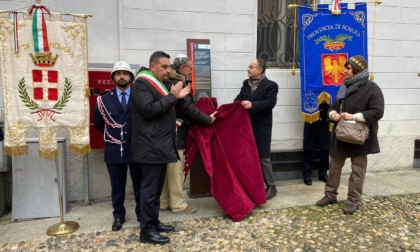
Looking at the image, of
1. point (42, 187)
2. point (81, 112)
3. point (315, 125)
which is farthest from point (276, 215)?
point (42, 187)

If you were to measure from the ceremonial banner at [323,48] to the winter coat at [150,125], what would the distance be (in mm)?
2324

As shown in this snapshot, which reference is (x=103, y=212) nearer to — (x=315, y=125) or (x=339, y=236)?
(x=339, y=236)

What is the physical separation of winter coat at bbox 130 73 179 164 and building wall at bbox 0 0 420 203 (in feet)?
4.98

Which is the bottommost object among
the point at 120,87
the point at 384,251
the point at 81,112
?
the point at 384,251

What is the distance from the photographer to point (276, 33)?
5.22 meters

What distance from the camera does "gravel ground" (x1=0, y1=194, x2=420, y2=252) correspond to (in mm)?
3221

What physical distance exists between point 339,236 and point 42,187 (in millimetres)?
3167

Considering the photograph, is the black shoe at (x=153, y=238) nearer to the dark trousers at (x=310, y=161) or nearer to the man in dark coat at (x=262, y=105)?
the man in dark coat at (x=262, y=105)

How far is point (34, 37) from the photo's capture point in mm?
3275

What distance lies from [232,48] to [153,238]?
2770 mm

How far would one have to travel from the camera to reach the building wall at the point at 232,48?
437cm

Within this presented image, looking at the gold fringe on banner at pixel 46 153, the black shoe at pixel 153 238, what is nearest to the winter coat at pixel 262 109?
the black shoe at pixel 153 238

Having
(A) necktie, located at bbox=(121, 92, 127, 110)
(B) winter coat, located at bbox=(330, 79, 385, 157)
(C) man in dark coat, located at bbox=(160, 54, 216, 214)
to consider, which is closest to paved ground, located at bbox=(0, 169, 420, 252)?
(C) man in dark coat, located at bbox=(160, 54, 216, 214)

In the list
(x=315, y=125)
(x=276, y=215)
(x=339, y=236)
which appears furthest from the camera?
(x=315, y=125)
